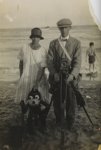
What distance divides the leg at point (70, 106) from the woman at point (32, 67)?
4.7 inches

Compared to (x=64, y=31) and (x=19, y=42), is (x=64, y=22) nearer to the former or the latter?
(x=64, y=31)

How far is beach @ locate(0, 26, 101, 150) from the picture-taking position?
51.1 inches

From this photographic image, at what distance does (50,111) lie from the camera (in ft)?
4.38

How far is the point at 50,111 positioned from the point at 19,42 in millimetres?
347

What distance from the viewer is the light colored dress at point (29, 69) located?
136 cm

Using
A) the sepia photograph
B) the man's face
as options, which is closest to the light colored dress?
the sepia photograph

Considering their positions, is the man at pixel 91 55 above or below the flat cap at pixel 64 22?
below

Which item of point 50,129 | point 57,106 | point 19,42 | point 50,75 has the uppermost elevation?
point 19,42

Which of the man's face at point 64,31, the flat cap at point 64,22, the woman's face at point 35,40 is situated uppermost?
the flat cap at point 64,22

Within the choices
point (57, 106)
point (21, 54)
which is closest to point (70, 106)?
point (57, 106)

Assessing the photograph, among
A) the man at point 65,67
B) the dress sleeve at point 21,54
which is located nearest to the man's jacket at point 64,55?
the man at point 65,67

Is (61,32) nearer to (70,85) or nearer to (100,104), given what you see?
(70,85)

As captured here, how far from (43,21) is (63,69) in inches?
9.5

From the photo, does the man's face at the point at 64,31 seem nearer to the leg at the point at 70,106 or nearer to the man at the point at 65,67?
the man at the point at 65,67
